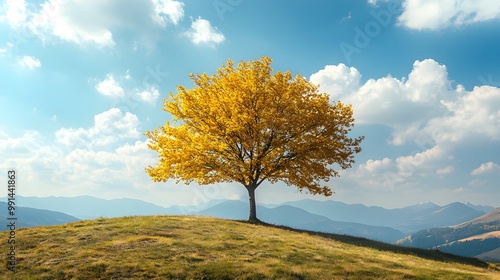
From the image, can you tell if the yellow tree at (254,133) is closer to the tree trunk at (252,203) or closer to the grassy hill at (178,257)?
the tree trunk at (252,203)

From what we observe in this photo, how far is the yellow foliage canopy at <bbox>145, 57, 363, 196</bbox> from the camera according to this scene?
117ft

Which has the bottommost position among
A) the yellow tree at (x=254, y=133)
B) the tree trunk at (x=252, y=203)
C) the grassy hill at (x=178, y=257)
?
the grassy hill at (x=178, y=257)

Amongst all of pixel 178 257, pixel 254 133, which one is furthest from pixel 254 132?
pixel 178 257

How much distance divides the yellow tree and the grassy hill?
35.5ft

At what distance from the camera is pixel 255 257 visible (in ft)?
65.7

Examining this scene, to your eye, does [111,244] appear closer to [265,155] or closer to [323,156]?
[265,155]

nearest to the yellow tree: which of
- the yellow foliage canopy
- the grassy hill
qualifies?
the yellow foliage canopy

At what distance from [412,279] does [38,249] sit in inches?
796

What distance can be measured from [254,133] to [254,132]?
10 cm

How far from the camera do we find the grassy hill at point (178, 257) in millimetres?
16766

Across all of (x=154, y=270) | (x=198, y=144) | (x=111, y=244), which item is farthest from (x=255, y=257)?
(x=198, y=144)

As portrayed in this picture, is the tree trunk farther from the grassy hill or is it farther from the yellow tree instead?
the grassy hill

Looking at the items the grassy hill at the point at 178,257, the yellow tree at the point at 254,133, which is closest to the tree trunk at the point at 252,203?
the yellow tree at the point at 254,133

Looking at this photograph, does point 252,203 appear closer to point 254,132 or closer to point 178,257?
point 254,132
